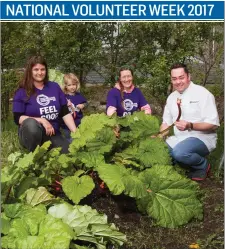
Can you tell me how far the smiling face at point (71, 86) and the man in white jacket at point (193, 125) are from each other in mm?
1303

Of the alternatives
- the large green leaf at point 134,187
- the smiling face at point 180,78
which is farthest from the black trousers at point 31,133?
the large green leaf at point 134,187

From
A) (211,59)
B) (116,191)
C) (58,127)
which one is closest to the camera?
(116,191)

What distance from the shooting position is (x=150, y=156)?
443 centimetres

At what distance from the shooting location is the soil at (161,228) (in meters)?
3.68

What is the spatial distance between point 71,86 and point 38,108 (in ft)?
2.32

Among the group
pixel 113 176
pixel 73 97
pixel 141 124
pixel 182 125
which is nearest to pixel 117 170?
pixel 113 176

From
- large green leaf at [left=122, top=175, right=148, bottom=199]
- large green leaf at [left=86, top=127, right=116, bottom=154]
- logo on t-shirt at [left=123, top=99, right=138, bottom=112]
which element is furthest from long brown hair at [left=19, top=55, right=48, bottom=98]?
large green leaf at [left=122, top=175, right=148, bottom=199]

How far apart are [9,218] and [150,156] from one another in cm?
136

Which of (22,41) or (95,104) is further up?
(22,41)

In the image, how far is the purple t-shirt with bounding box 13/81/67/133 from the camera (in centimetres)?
531

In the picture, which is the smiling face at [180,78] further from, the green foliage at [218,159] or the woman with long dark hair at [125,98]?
the green foliage at [218,159]

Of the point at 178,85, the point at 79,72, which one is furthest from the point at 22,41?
the point at 178,85

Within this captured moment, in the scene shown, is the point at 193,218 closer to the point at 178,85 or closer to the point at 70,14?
the point at 178,85

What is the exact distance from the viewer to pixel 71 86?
5.93 metres
